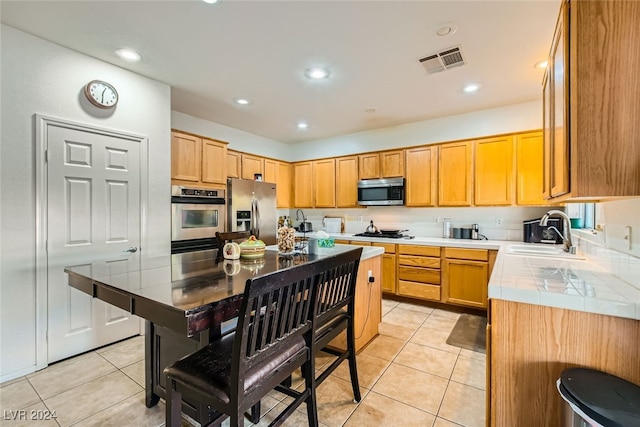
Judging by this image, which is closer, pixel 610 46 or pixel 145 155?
pixel 610 46

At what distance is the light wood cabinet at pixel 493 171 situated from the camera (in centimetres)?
354

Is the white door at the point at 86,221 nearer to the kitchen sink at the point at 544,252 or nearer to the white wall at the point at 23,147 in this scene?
the white wall at the point at 23,147

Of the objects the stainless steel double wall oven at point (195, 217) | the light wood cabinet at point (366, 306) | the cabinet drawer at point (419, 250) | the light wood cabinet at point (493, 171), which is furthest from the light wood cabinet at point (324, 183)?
the light wood cabinet at point (366, 306)

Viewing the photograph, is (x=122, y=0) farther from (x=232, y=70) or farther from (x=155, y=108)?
(x=155, y=108)

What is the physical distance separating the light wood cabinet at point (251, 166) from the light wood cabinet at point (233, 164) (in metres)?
0.08

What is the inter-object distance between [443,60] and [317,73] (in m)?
1.18

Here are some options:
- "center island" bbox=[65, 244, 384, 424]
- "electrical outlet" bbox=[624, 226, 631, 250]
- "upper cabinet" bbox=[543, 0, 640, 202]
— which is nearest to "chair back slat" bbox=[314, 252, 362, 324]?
"center island" bbox=[65, 244, 384, 424]

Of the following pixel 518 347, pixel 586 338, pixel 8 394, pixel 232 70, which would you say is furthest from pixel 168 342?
pixel 232 70

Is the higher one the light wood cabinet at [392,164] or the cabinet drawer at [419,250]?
the light wood cabinet at [392,164]

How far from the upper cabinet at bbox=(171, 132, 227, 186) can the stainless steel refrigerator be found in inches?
10.4

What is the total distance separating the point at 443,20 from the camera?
6.59 ft

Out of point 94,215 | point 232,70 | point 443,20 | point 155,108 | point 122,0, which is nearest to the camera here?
point 122,0

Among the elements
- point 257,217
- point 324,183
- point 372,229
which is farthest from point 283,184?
point 372,229

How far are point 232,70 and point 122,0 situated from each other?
0.99m
